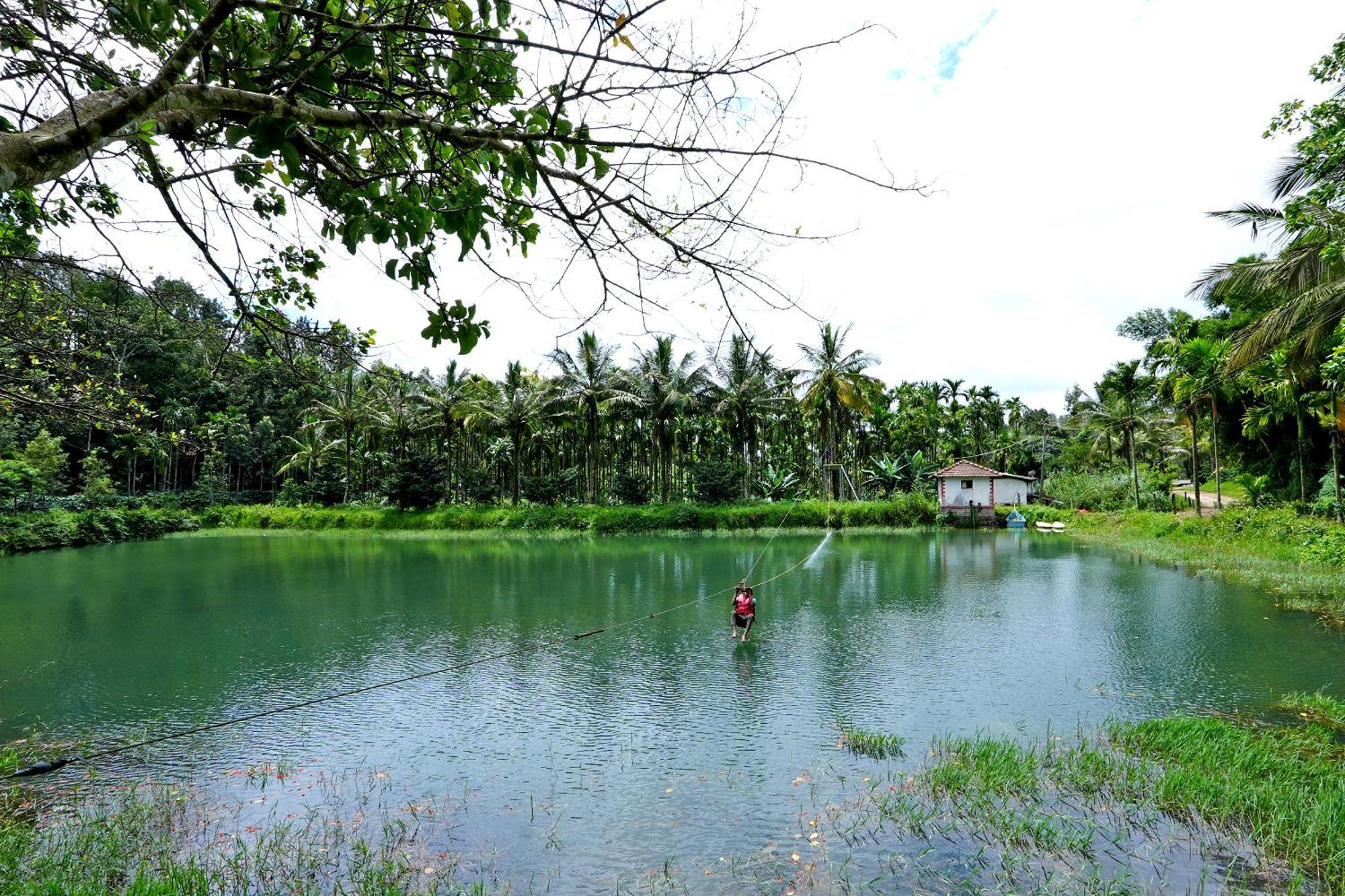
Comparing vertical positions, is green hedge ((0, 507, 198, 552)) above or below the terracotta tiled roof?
below

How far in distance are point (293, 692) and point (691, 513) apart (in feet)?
82.8

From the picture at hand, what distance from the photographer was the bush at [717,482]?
3575cm

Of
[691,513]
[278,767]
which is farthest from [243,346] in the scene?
[691,513]

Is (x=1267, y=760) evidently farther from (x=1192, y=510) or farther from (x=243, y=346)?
(x=1192, y=510)

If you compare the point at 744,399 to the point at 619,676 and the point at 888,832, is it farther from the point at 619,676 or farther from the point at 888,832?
the point at 888,832

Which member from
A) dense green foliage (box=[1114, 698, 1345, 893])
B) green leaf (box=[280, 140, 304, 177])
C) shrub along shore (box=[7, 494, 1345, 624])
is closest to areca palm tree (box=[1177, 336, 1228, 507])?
shrub along shore (box=[7, 494, 1345, 624])

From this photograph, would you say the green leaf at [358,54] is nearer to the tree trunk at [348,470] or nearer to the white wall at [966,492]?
the white wall at [966,492]

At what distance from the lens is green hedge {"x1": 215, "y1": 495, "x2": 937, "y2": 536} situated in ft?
110

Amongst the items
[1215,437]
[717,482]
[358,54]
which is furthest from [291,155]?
[717,482]

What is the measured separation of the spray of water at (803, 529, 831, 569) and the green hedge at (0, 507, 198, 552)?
28.1 meters

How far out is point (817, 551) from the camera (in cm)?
2545

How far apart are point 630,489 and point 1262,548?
1019 inches

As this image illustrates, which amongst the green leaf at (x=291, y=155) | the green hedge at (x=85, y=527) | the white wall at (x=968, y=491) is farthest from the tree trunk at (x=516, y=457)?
the green leaf at (x=291, y=155)

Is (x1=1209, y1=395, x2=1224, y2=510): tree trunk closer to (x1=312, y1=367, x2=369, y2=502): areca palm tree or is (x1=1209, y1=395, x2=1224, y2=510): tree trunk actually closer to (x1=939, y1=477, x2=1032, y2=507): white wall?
(x1=939, y1=477, x2=1032, y2=507): white wall
